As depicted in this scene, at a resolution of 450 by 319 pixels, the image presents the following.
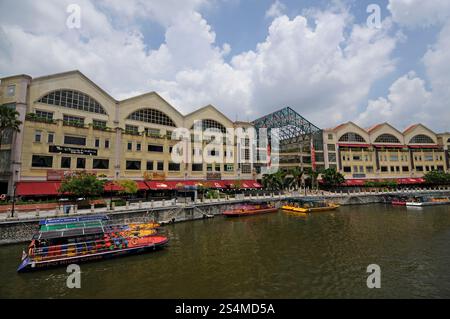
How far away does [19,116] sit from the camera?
3603 cm

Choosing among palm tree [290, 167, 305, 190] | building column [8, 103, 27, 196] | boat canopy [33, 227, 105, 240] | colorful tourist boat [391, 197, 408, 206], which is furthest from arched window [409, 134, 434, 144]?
building column [8, 103, 27, 196]

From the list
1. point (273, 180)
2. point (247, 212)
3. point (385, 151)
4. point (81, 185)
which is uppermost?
point (385, 151)

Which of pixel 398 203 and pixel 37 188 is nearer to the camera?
pixel 37 188

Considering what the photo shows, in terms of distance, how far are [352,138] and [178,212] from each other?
63.7 meters

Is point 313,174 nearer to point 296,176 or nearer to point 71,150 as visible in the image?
point 296,176

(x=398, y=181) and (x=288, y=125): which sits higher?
(x=288, y=125)

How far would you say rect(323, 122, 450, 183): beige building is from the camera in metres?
73.4

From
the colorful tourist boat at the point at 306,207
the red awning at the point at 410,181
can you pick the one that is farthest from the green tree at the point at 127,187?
the red awning at the point at 410,181

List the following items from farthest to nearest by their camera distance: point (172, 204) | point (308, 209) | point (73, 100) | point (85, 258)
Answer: point (308, 209) < point (73, 100) < point (172, 204) < point (85, 258)

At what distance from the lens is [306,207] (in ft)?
159

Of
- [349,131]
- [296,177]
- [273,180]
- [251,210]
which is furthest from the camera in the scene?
[349,131]

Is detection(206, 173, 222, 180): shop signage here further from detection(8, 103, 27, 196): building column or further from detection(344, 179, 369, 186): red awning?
detection(344, 179, 369, 186): red awning

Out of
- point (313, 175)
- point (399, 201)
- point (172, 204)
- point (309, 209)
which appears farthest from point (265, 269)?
point (399, 201)
